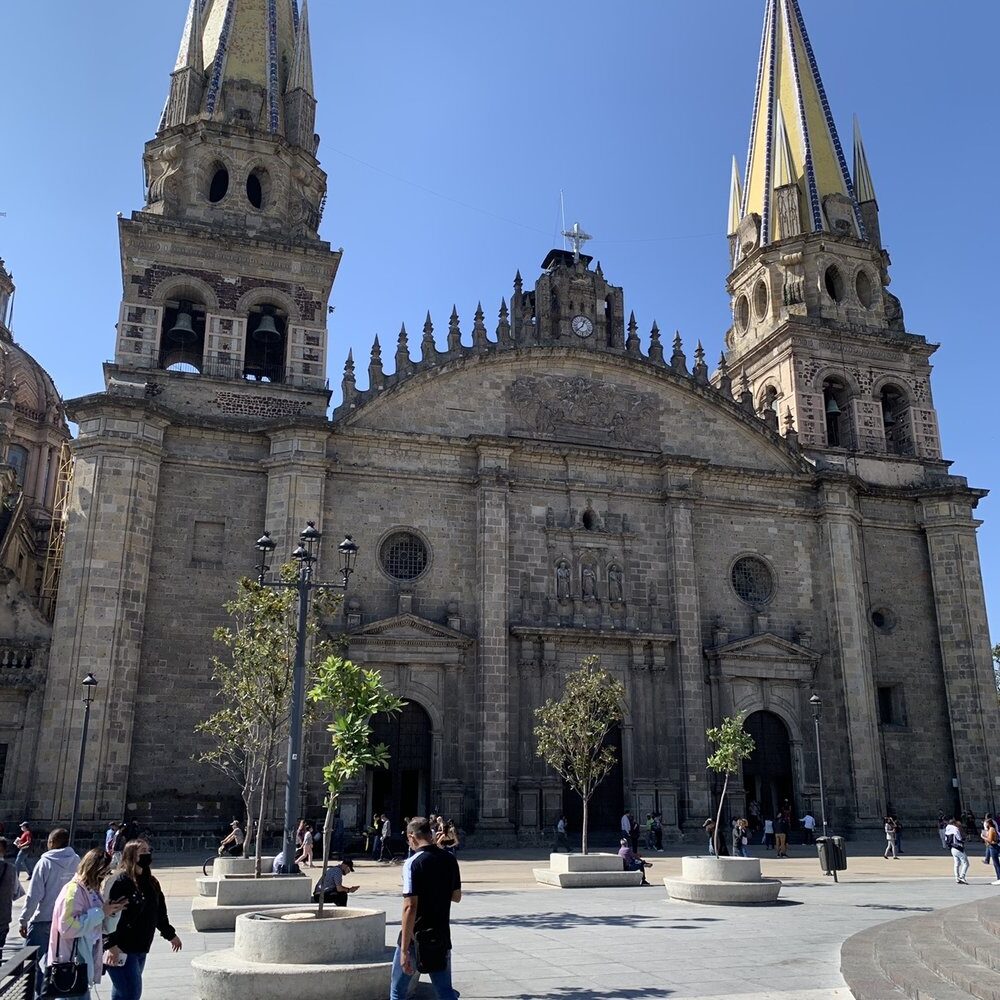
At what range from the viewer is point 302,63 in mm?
36469

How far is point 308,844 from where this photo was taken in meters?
21.2

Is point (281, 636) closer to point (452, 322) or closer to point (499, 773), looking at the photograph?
point (499, 773)

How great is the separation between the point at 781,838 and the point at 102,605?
1994 centimetres

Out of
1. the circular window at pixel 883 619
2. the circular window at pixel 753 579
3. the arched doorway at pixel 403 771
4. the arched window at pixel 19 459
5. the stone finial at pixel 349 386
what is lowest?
the arched doorway at pixel 403 771

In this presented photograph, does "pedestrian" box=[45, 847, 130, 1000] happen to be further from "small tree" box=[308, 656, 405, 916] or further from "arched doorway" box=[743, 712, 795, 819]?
"arched doorway" box=[743, 712, 795, 819]

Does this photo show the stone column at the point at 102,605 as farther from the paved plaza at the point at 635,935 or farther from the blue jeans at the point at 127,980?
the blue jeans at the point at 127,980

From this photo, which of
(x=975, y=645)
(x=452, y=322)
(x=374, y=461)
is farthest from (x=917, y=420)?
(x=374, y=461)

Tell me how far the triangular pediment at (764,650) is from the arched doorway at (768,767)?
199 centimetres

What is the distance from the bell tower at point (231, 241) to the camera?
101 feet

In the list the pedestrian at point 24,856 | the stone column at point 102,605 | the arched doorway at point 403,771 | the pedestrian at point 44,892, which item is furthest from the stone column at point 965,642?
the pedestrian at point 44,892

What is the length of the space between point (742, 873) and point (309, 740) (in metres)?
13.7

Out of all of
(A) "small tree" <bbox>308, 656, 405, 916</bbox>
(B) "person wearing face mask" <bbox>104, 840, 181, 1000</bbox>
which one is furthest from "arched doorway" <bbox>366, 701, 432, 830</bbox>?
(B) "person wearing face mask" <bbox>104, 840, 181, 1000</bbox>

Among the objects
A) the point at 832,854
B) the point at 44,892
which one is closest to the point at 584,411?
the point at 832,854

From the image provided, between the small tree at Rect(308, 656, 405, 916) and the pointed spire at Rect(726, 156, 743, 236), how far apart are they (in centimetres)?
3552
